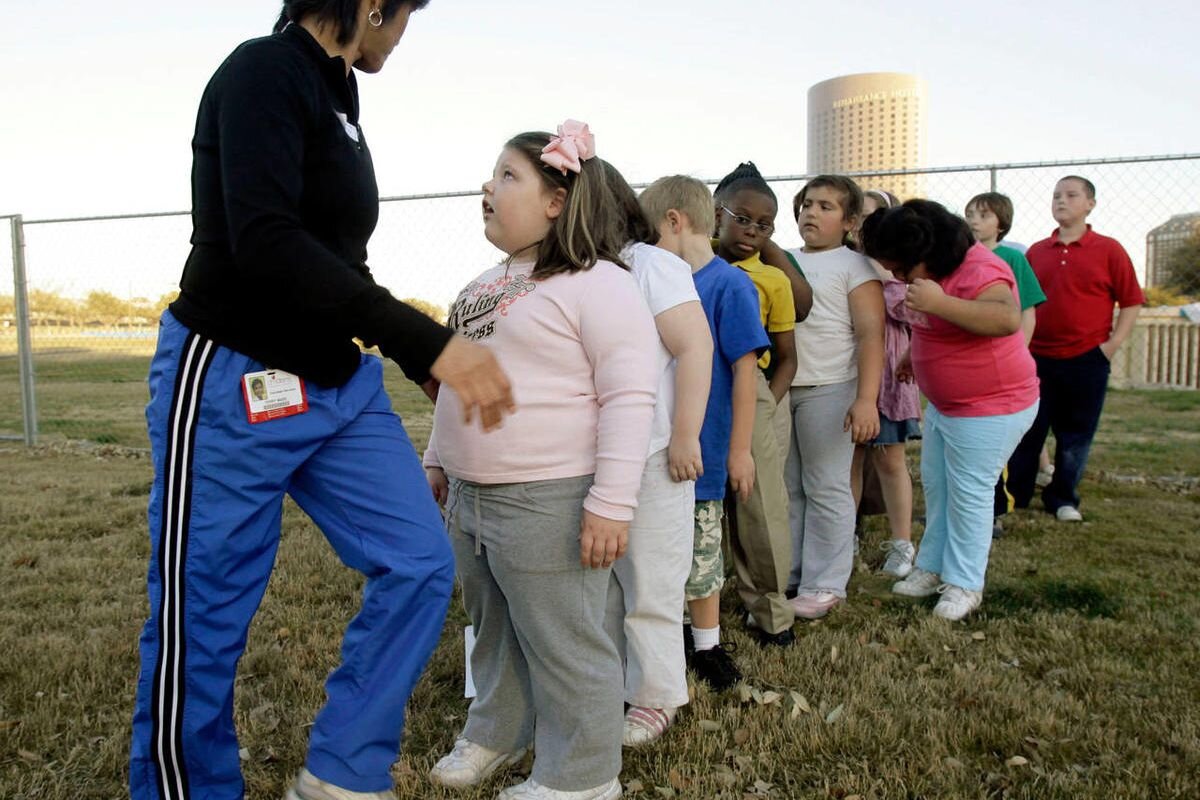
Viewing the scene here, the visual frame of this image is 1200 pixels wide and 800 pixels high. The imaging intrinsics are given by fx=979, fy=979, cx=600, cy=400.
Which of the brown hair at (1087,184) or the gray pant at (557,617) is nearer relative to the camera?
Result: the gray pant at (557,617)

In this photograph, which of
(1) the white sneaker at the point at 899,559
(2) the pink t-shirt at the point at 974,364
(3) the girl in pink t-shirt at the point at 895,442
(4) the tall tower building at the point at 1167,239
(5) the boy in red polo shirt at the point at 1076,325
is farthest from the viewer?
(4) the tall tower building at the point at 1167,239

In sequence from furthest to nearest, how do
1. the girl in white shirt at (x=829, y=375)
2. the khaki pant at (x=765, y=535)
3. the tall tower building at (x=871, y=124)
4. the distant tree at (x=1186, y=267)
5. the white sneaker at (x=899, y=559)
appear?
1. the tall tower building at (x=871, y=124)
2. the distant tree at (x=1186, y=267)
3. the white sneaker at (x=899, y=559)
4. the girl in white shirt at (x=829, y=375)
5. the khaki pant at (x=765, y=535)

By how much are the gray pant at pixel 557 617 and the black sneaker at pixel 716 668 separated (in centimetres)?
76

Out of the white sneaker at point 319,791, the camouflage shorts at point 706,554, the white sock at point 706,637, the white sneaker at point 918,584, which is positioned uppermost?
the camouflage shorts at point 706,554

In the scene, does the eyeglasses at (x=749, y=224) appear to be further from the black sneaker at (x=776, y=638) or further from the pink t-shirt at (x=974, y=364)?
the black sneaker at (x=776, y=638)

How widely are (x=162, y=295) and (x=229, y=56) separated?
770 centimetres

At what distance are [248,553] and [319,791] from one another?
0.53 meters

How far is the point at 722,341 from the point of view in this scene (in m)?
3.01

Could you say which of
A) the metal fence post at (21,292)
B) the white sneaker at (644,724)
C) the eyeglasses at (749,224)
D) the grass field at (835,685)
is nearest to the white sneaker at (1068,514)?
the grass field at (835,685)

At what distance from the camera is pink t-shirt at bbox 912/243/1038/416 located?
3695 millimetres

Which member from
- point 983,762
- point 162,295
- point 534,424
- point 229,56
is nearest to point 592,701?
point 534,424

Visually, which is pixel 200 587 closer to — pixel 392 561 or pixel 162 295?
pixel 392 561

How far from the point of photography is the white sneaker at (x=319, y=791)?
2.03 meters

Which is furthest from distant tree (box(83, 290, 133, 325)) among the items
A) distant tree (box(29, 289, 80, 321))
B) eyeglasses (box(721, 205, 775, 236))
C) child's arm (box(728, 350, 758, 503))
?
child's arm (box(728, 350, 758, 503))
